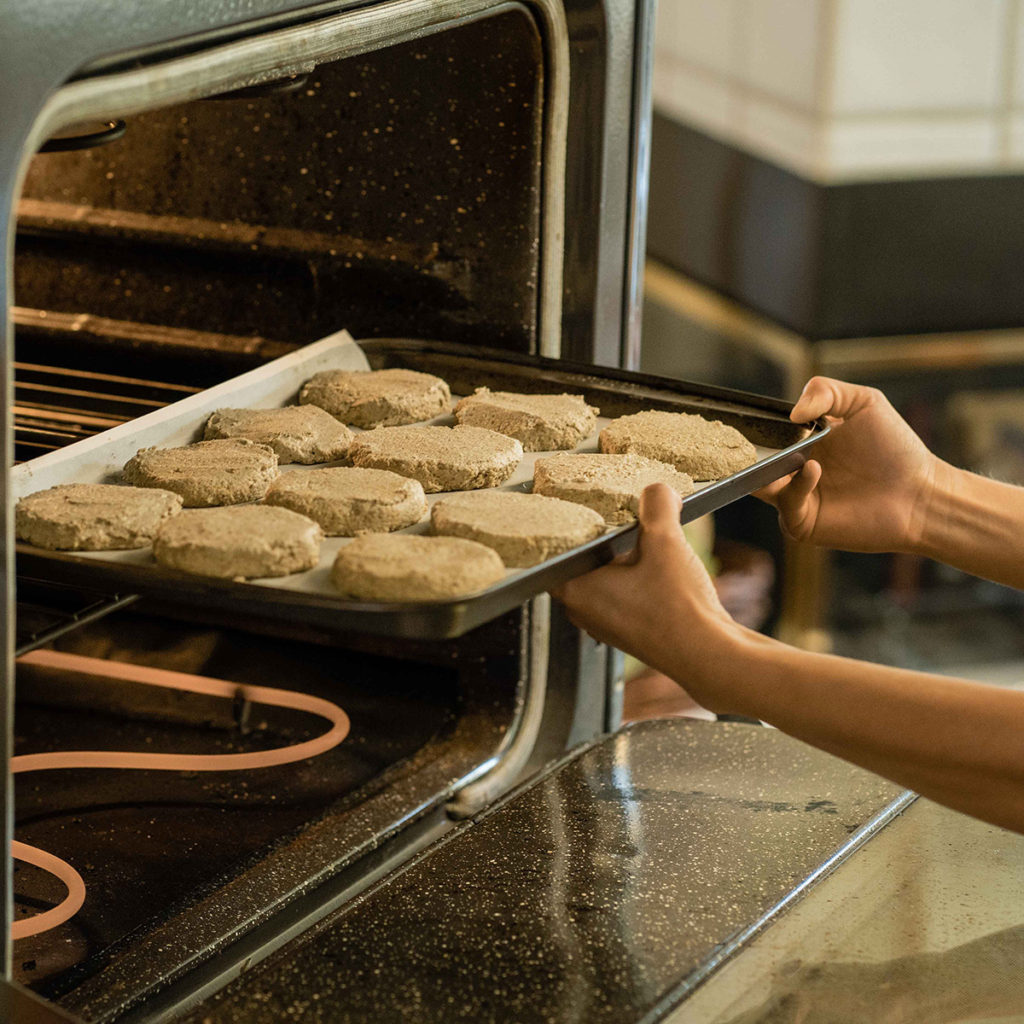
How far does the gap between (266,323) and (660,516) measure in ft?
2.09

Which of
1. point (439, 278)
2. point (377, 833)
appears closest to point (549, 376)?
point (439, 278)

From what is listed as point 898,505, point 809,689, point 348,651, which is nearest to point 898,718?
point 809,689

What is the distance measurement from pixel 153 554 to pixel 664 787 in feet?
1.54

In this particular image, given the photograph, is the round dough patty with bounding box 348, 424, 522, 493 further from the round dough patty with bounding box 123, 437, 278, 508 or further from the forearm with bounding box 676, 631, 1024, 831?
the forearm with bounding box 676, 631, 1024, 831

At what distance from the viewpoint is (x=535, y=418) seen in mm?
1206

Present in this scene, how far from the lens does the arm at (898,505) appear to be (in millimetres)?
1374

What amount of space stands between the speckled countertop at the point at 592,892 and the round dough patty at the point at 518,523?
0.81ft

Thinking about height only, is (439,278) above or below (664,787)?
above

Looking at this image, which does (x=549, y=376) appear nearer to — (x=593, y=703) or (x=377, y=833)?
(x=593, y=703)

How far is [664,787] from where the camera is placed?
3.68ft

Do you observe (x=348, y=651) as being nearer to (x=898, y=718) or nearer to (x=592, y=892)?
(x=592, y=892)

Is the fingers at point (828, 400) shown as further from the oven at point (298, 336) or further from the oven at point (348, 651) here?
the oven at point (298, 336)

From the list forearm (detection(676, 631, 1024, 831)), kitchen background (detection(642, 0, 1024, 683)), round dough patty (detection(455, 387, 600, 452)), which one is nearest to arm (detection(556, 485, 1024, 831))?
forearm (detection(676, 631, 1024, 831))

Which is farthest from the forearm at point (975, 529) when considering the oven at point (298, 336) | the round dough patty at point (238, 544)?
the round dough patty at point (238, 544)
